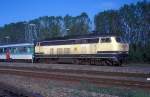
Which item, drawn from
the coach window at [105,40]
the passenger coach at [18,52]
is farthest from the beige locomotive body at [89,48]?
the passenger coach at [18,52]

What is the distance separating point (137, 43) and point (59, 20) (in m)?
43.8

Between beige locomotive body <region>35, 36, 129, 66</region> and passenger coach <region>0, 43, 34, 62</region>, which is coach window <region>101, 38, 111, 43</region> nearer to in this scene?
beige locomotive body <region>35, 36, 129, 66</region>

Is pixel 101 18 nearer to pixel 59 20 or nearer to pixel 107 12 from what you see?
pixel 107 12

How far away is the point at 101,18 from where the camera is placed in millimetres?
62031

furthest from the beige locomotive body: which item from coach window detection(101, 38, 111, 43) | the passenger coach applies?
the passenger coach

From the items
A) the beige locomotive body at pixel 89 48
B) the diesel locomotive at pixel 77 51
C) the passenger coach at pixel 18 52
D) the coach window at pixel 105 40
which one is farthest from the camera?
the passenger coach at pixel 18 52

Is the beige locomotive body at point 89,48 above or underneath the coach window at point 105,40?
underneath

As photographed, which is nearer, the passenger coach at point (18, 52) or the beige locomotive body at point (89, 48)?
the beige locomotive body at point (89, 48)

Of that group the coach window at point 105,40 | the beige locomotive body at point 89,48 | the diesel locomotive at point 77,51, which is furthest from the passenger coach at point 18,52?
the coach window at point 105,40

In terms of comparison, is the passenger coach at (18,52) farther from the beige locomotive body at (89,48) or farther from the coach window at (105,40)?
the coach window at (105,40)

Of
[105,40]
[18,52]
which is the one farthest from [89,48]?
[18,52]

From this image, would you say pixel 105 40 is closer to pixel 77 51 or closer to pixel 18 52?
pixel 77 51

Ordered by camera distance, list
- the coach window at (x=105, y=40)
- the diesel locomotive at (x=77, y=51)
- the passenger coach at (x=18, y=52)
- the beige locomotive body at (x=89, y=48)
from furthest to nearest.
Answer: the passenger coach at (x=18, y=52) → the coach window at (x=105, y=40) → the diesel locomotive at (x=77, y=51) → the beige locomotive body at (x=89, y=48)

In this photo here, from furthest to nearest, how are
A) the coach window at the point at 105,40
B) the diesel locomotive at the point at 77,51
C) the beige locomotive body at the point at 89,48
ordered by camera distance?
the coach window at the point at 105,40
the diesel locomotive at the point at 77,51
the beige locomotive body at the point at 89,48
